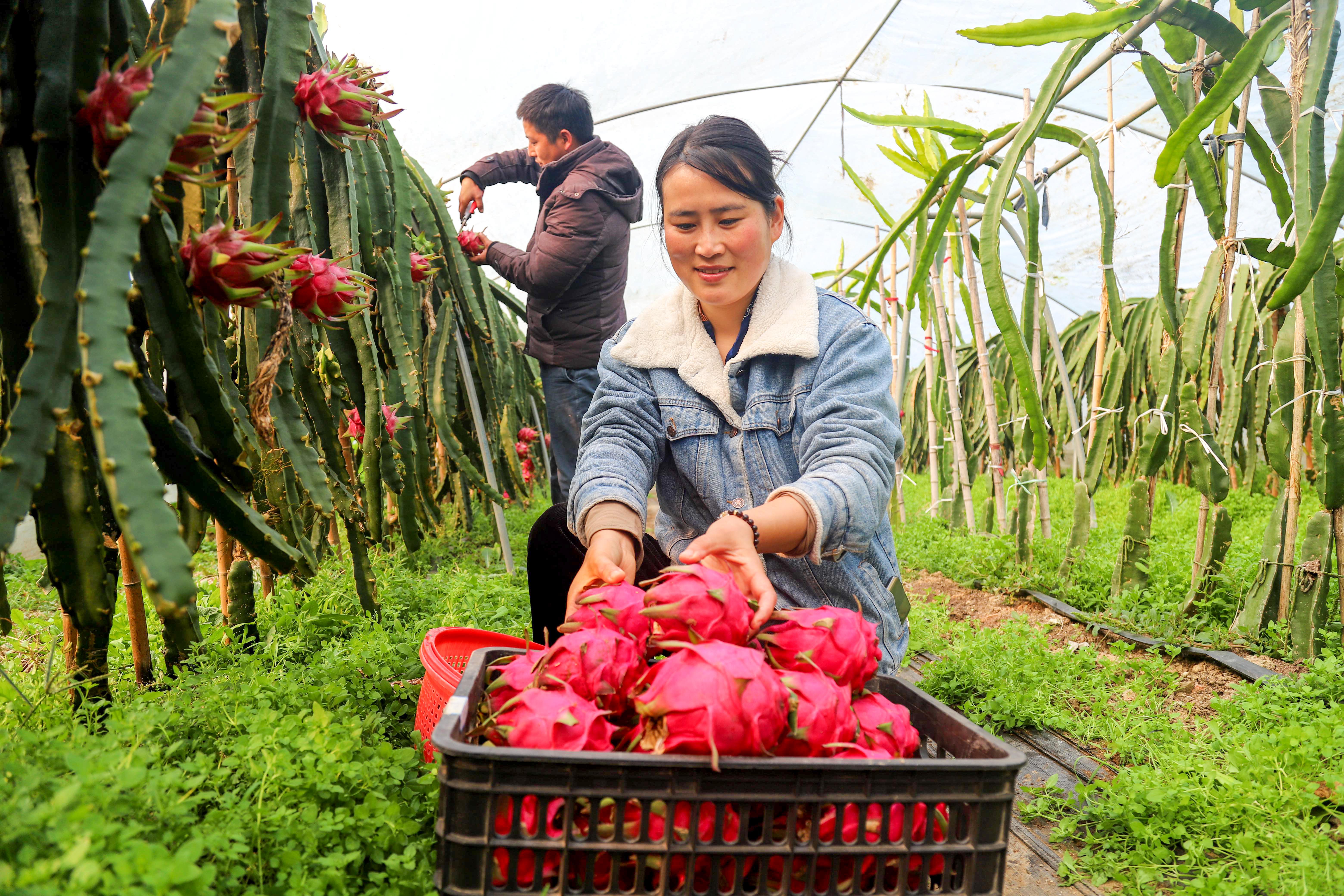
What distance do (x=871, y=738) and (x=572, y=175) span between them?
2715mm

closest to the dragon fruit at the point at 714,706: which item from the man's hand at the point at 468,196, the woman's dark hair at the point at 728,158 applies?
the woman's dark hair at the point at 728,158

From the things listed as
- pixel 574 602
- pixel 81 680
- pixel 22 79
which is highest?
pixel 22 79

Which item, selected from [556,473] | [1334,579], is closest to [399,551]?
[556,473]

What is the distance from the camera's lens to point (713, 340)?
6.00ft

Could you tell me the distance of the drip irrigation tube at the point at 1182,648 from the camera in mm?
2141

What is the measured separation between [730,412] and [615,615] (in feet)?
2.35

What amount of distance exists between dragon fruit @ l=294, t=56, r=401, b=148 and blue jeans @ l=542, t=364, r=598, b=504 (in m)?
2.02

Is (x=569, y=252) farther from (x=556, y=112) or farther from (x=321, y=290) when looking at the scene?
(x=321, y=290)

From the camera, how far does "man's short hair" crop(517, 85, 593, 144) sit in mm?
3387

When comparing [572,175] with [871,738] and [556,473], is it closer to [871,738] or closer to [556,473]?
[556,473]

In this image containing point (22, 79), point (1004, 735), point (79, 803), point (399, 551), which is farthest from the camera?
point (399, 551)

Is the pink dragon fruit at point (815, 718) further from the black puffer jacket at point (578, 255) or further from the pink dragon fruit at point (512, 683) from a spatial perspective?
the black puffer jacket at point (578, 255)

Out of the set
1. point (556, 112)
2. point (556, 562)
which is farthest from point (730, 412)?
point (556, 112)

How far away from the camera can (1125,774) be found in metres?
1.67
